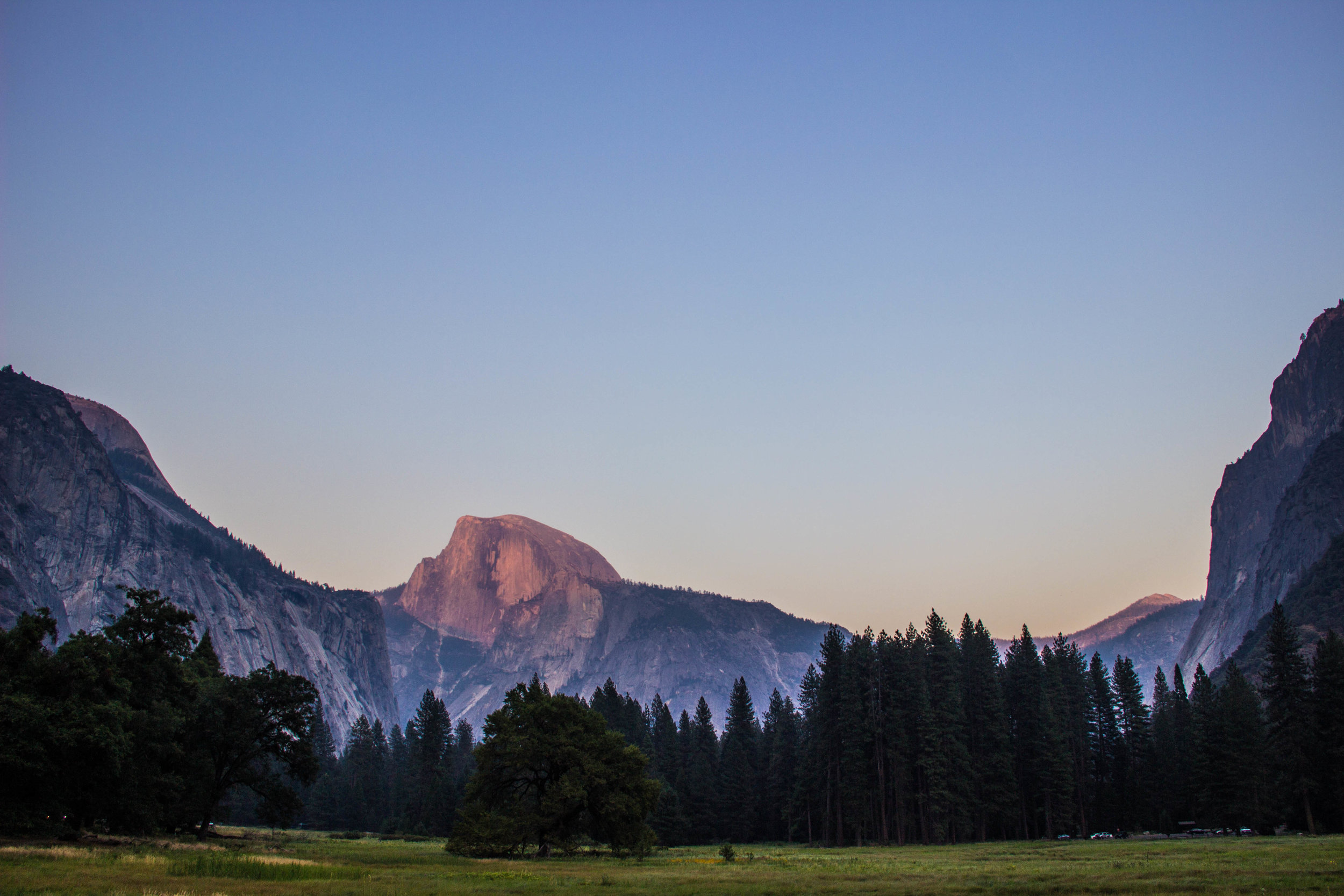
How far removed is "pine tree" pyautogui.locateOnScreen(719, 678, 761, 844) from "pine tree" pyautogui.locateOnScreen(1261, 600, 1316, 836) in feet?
167

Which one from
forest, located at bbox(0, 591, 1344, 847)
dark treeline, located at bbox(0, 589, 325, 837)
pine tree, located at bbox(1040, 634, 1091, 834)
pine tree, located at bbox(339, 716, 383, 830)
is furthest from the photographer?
pine tree, located at bbox(339, 716, 383, 830)

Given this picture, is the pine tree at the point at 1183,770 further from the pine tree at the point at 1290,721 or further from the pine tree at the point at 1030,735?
the pine tree at the point at 1030,735

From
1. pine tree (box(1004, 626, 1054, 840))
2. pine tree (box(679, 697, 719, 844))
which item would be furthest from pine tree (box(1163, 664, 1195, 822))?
pine tree (box(679, 697, 719, 844))

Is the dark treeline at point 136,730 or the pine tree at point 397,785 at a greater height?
the dark treeline at point 136,730

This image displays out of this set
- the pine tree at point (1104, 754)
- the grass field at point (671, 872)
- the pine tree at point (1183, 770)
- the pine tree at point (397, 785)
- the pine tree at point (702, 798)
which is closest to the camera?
the grass field at point (671, 872)

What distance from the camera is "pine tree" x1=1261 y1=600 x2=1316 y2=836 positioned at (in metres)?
63.2

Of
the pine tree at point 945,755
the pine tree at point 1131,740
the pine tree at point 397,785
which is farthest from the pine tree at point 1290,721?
the pine tree at point 397,785

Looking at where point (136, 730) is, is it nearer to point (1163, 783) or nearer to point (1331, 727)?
point (1331, 727)

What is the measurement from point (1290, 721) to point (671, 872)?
5153 centimetres

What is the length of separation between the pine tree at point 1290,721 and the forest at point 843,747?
0.16 meters

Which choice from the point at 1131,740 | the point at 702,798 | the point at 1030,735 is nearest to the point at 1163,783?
the point at 1131,740

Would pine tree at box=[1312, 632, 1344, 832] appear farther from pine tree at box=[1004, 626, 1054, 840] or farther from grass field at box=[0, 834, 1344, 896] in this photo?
pine tree at box=[1004, 626, 1054, 840]

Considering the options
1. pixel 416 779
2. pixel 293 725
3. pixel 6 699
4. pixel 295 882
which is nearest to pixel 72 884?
pixel 295 882

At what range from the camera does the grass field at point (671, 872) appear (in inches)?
987
